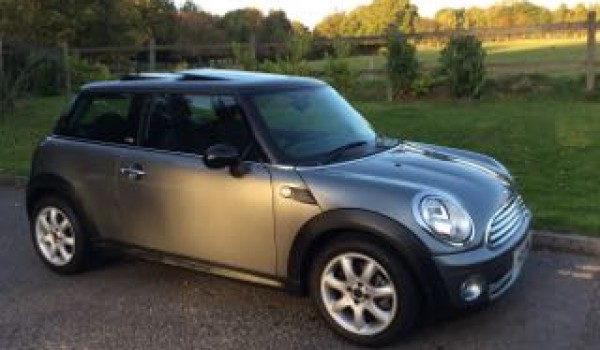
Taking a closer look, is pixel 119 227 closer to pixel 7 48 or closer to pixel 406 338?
pixel 406 338

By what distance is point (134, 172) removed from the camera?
6227mm

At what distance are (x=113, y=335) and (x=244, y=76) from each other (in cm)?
207

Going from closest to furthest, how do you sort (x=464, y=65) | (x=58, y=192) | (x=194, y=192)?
(x=194, y=192) < (x=58, y=192) < (x=464, y=65)

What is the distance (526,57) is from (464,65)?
43.6 ft

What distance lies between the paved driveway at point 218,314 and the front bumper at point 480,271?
0.33 meters

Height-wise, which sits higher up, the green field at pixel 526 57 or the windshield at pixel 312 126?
the green field at pixel 526 57

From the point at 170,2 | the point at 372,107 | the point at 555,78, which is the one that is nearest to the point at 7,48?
the point at 372,107

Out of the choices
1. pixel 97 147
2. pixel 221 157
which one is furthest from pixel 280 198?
pixel 97 147

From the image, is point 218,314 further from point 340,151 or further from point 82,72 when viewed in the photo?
point 82,72

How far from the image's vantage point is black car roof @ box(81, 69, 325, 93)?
6061 mm

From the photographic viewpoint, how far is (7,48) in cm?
2628

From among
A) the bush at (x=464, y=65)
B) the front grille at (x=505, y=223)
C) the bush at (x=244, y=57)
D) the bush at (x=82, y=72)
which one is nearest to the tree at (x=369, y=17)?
the bush at (x=82, y=72)

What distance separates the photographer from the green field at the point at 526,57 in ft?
60.5

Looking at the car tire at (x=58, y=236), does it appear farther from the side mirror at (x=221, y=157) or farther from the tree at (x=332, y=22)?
the tree at (x=332, y=22)
